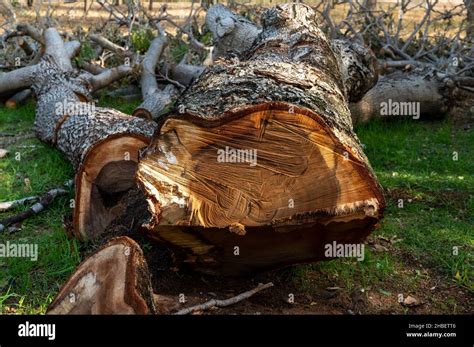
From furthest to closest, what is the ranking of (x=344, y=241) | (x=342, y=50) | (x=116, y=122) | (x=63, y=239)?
(x=342, y=50)
(x=116, y=122)
(x=63, y=239)
(x=344, y=241)

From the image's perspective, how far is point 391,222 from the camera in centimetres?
477

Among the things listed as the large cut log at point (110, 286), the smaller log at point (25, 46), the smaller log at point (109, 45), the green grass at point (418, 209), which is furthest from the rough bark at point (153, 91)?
the large cut log at point (110, 286)

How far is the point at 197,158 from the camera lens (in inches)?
127

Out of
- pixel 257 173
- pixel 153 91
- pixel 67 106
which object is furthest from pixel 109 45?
pixel 257 173

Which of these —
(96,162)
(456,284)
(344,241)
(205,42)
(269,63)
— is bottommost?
(456,284)

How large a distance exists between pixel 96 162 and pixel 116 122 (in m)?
0.53

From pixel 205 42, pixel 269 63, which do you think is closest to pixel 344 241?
pixel 269 63

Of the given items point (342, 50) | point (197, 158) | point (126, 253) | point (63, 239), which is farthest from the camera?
point (342, 50)

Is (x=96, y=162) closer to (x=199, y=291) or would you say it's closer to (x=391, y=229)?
(x=199, y=291)
